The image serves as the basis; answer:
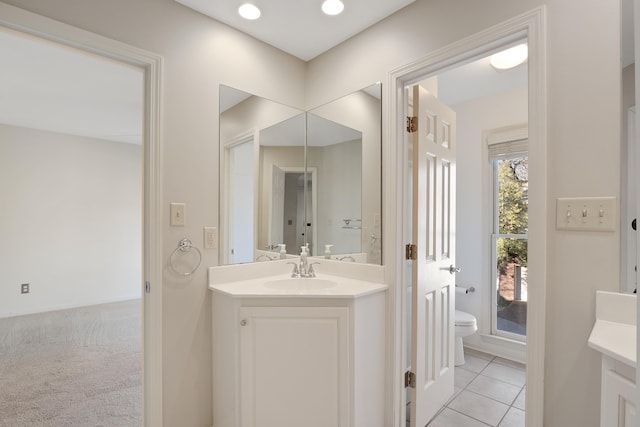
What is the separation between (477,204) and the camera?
3.08 m

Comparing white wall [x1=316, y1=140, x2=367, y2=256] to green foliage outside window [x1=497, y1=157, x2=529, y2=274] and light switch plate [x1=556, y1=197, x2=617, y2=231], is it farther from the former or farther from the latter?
green foliage outside window [x1=497, y1=157, x2=529, y2=274]

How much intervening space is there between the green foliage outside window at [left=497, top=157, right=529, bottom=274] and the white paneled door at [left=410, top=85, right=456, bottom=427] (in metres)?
1.12

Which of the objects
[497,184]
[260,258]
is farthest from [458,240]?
[260,258]

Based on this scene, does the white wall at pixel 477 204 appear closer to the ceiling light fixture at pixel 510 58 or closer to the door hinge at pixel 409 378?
the ceiling light fixture at pixel 510 58

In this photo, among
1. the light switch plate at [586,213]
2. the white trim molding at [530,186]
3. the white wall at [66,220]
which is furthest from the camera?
the white wall at [66,220]

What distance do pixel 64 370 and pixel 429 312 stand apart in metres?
2.98

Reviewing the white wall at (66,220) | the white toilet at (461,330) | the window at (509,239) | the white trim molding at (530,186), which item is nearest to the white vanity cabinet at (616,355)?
the white trim molding at (530,186)

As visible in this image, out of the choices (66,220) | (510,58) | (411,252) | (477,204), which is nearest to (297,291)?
(411,252)

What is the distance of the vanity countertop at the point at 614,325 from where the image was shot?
0.88 meters

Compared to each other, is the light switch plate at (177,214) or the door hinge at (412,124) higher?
the door hinge at (412,124)

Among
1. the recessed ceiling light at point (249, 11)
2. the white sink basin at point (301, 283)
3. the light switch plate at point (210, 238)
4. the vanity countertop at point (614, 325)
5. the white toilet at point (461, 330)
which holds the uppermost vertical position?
the recessed ceiling light at point (249, 11)

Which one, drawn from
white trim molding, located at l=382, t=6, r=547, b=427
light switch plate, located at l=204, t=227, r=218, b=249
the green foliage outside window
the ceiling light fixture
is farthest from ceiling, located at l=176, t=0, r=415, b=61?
the green foliage outside window

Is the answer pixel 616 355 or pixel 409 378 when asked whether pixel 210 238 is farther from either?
pixel 616 355

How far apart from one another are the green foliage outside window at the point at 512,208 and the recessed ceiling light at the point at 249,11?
8.49 ft
